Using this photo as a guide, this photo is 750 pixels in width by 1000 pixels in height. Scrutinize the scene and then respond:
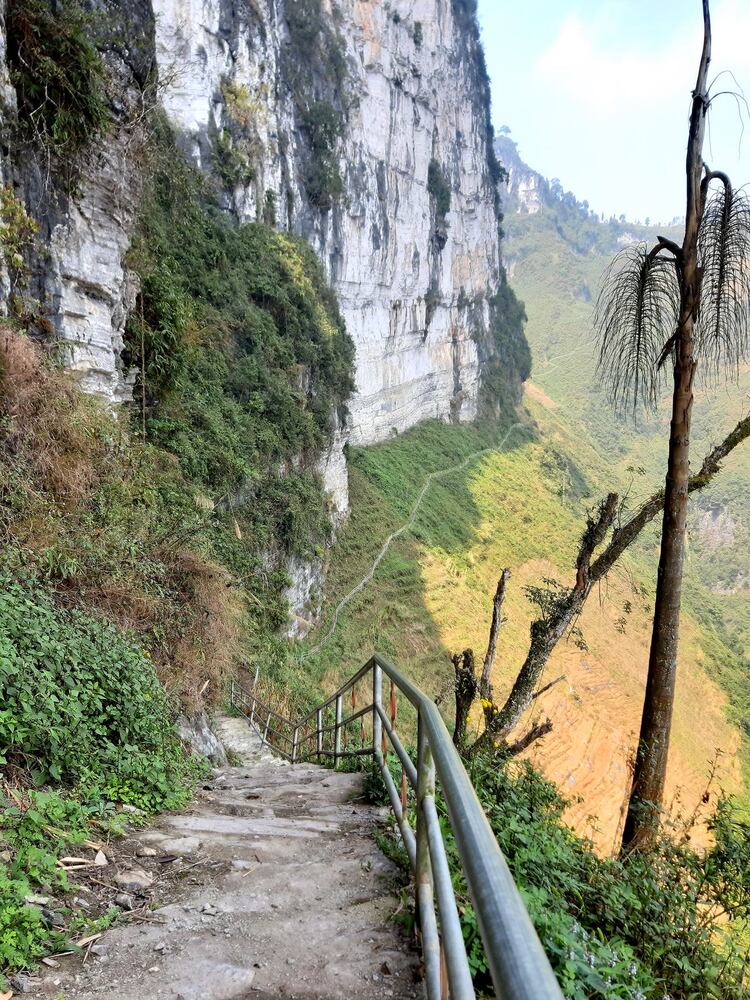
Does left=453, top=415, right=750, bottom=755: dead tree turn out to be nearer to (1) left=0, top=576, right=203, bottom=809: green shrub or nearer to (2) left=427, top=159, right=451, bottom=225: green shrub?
(1) left=0, top=576, right=203, bottom=809: green shrub

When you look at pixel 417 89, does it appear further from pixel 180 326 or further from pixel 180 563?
pixel 180 563

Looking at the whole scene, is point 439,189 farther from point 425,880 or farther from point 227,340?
point 425,880

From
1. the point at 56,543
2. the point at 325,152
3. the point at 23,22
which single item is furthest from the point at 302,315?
the point at 56,543

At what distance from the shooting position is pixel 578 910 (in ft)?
9.47

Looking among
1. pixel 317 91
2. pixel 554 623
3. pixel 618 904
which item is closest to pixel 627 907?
pixel 618 904

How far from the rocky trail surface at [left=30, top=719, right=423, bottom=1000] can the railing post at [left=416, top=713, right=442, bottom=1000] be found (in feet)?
1.05

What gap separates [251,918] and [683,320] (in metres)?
4.86

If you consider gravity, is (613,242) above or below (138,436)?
above

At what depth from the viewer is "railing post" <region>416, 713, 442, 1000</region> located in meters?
1.62

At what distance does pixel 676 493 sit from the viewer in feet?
16.5

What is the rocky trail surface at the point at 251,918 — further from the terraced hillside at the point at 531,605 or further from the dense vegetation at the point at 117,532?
the terraced hillside at the point at 531,605

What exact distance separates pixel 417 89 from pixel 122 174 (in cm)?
3472

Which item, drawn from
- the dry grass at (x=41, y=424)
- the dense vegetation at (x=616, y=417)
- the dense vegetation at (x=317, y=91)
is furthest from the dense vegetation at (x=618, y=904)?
the dense vegetation at (x=317, y=91)

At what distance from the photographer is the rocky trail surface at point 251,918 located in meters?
1.97
